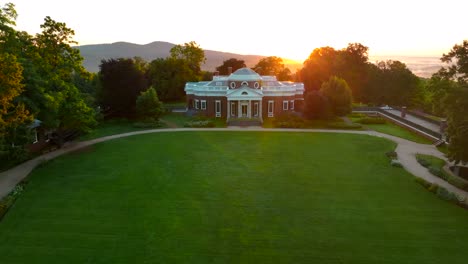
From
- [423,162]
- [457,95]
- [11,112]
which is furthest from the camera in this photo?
[423,162]

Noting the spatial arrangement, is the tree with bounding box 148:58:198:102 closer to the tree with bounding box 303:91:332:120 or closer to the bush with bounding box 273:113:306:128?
the bush with bounding box 273:113:306:128

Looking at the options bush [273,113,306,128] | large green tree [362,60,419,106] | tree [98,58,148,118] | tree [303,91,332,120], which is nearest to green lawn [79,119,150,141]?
tree [98,58,148,118]

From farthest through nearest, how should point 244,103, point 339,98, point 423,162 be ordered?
1. point 244,103
2. point 339,98
3. point 423,162

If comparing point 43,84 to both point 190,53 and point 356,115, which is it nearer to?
point 356,115

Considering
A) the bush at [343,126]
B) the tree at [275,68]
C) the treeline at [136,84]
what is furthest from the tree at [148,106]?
the tree at [275,68]

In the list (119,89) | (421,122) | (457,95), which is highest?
(457,95)

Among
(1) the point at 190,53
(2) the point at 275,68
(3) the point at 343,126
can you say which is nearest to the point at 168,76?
(1) the point at 190,53
